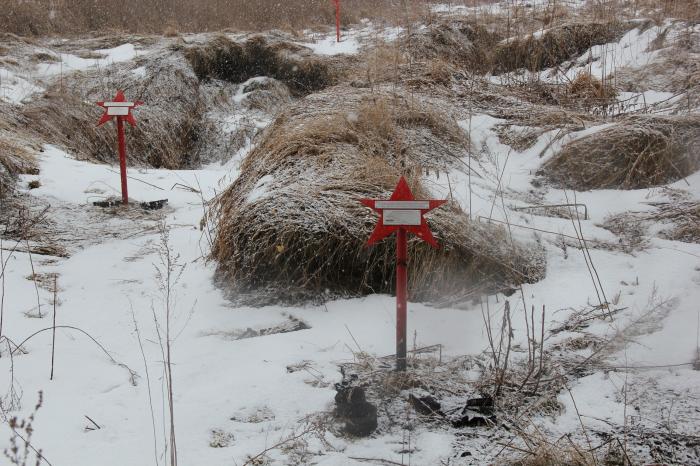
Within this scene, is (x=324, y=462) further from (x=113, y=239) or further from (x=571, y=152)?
(x=571, y=152)

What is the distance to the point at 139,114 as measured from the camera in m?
7.09

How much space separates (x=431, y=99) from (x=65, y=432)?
4158 mm

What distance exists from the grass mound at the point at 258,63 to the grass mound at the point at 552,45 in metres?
2.32

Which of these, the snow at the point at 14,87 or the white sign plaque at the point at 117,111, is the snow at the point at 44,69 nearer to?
the snow at the point at 14,87

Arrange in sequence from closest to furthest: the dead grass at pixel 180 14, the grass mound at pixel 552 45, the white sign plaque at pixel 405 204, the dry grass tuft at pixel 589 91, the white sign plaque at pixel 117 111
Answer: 1. the white sign plaque at pixel 405 204
2. the white sign plaque at pixel 117 111
3. the dry grass tuft at pixel 589 91
4. the grass mound at pixel 552 45
5. the dead grass at pixel 180 14

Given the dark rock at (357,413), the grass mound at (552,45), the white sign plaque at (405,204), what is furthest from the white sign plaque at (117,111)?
the grass mound at (552,45)

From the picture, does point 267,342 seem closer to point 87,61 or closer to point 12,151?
point 12,151

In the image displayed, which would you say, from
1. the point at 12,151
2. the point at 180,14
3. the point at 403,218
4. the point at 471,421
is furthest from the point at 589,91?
the point at 180,14

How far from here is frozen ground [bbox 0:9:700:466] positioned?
6.45 feet

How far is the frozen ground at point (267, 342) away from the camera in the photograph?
197cm

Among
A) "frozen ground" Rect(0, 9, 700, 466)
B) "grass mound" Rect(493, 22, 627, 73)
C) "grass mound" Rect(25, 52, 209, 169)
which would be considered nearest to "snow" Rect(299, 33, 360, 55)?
"grass mound" Rect(25, 52, 209, 169)

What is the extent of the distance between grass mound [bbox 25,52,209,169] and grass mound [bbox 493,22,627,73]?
12.7ft

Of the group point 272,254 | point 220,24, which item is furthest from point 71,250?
point 220,24

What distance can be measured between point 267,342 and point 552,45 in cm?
610
